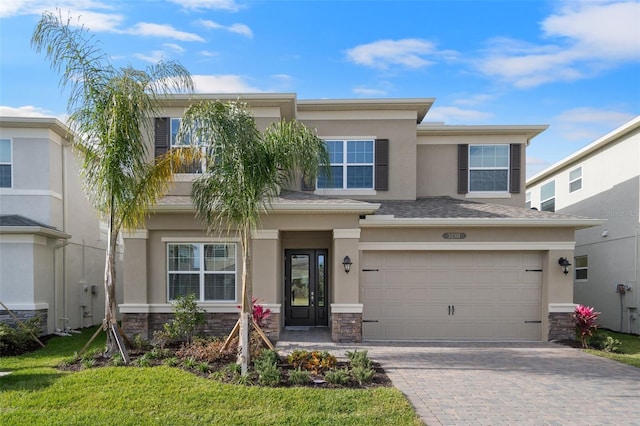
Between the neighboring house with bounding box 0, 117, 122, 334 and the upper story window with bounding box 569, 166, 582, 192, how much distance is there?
17.2m

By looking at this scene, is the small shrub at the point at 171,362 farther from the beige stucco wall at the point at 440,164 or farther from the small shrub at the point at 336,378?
the beige stucco wall at the point at 440,164

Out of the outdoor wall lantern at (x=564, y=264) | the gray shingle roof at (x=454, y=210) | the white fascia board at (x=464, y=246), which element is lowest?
the outdoor wall lantern at (x=564, y=264)

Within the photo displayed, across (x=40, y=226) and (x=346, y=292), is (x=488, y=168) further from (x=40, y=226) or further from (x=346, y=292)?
(x=40, y=226)

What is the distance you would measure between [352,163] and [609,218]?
907 cm

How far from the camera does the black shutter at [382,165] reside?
1286 cm

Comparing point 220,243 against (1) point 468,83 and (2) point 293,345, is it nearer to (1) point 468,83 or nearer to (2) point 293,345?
(2) point 293,345

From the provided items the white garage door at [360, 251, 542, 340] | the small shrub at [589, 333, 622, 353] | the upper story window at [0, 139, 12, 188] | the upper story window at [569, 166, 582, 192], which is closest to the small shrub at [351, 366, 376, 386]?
the white garage door at [360, 251, 542, 340]

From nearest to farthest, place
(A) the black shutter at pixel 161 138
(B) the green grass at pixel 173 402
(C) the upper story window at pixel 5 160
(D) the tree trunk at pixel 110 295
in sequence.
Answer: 1. (B) the green grass at pixel 173 402
2. (D) the tree trunk at pixel 110 295
3. (A) the black shutter at pixel 161 138
4. (C) the upper story window at pixel 5 160

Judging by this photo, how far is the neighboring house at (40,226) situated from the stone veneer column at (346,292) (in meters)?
7.45

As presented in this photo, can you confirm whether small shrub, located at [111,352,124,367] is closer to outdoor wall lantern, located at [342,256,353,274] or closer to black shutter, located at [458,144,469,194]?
outdoor wall lantern, located at [342,256,353,274]

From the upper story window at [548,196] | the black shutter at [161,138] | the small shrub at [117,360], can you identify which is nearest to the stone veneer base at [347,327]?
the small shrub at [117,360]

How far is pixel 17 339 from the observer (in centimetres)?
973

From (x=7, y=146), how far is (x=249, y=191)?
8891 mm

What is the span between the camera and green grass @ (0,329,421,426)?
5.65 meters
